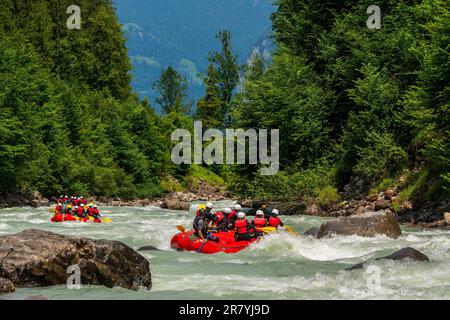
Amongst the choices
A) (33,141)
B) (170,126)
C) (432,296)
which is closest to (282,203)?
(33,141)

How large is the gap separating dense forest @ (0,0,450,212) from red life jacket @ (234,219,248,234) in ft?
29.8

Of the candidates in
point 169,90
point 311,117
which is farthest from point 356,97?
point 169,90

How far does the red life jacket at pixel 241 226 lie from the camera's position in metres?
19.0

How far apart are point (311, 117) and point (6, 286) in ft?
95.4

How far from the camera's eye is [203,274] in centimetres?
1398

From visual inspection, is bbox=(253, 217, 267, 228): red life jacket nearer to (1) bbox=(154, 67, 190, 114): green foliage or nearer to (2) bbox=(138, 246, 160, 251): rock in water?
(2) bbox=(138, 246, 160, 251): rock in water

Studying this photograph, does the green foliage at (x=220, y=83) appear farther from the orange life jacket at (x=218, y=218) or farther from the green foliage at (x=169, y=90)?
the orange life jacket at (x=218, y=218)

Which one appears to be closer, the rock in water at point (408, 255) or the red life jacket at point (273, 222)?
the rock in water at point (408, 255)

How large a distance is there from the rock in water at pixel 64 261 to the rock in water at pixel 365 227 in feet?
31.9

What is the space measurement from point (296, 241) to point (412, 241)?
12.2 feet

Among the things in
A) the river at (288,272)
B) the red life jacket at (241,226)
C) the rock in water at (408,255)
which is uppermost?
the red life jacket at (241,226)

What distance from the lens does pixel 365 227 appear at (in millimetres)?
20688

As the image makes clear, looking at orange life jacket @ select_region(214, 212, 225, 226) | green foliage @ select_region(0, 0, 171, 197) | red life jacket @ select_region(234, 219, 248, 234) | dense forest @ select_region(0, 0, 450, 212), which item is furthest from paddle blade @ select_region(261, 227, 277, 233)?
green foliage @ select_region(0, 0, 171, 197)

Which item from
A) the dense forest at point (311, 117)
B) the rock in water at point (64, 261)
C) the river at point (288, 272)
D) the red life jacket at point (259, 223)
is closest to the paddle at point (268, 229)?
the red life jacket at point (259, 223)
